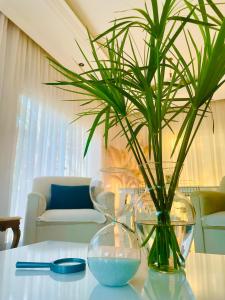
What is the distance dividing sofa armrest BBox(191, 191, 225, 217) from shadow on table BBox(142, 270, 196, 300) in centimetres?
150

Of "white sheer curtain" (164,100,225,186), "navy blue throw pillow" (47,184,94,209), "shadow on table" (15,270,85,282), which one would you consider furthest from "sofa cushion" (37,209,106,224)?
"white sheer curtain" (164,100,225,186)

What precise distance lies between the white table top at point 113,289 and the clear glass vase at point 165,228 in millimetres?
42

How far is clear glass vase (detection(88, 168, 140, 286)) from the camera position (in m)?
0.62

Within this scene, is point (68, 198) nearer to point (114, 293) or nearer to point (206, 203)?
point (206, 203)

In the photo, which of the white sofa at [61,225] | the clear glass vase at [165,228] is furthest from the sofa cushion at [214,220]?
the clear glass vase at [165,228]

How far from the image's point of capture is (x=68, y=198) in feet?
8.02

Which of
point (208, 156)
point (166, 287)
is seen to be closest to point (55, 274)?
point (166, 287)

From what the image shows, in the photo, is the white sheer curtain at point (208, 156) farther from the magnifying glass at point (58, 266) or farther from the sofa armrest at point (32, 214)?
the magnifying glass at point (58, 266)

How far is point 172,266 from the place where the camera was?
0.66m

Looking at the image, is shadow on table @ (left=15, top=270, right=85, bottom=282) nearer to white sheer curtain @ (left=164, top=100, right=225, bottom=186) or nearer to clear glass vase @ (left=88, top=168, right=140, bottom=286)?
clear glass vase @ (left=88, top=168, right=140, bottom=286)

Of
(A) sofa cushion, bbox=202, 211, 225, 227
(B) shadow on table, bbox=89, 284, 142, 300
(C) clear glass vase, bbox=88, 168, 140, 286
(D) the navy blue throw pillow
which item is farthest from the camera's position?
(D) the navy blue throw pillow

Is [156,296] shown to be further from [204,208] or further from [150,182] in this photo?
[204,208]

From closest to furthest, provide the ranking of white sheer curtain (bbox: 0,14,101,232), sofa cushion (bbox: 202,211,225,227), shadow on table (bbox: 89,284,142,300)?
shadow on table (bbox: 89,284,142,300) < sofa cushion (bbox: 202,211,225,227) < white sheer curtain (bbox: 0,14,101,232)

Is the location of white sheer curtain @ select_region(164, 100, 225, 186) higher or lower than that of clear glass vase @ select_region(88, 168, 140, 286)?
higher
